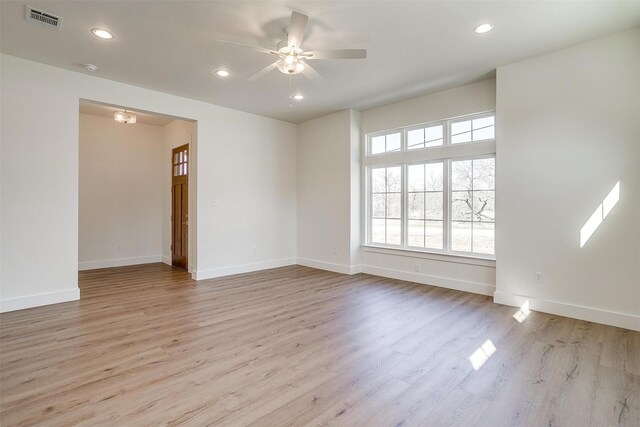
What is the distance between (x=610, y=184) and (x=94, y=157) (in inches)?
323

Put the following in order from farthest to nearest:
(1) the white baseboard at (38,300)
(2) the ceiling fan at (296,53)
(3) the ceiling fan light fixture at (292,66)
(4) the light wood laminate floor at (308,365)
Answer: (1) the white baseboard at (38,300), (3) the ceiling fan light fixture at (292,66), (2) the ceiling fan at (296,53), (4) the light wood laminate floor at (308,365)

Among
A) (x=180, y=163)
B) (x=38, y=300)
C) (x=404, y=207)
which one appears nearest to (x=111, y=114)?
(x=180, y=163)

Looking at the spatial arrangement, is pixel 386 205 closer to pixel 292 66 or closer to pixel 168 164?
pixel 292 66

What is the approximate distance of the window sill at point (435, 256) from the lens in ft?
14.8

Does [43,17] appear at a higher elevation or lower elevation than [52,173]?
higher

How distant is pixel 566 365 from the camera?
2.53 meters

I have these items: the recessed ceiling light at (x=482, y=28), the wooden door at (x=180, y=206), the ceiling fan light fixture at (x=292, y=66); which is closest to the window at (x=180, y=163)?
the wooden door at (x=180, y=206)

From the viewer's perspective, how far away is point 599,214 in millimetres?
3387

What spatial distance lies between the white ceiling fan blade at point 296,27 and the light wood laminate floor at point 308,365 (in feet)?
9.03

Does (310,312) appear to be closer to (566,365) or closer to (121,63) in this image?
(566,365)

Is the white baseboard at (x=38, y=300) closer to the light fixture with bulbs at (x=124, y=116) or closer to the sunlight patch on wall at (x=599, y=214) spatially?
the light fixture with bulbs at (x=124, y=116)

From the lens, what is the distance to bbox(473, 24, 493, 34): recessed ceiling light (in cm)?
309

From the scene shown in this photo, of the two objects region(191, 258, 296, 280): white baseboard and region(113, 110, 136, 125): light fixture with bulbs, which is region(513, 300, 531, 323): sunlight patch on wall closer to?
region(191, 258, 296, 280): white baseboard

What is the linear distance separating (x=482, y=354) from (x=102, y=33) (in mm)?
4749
